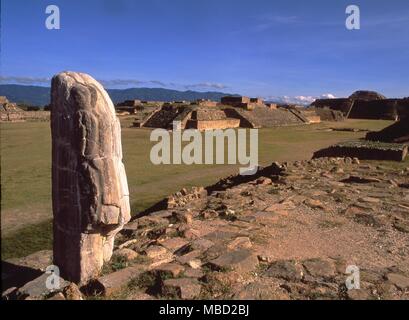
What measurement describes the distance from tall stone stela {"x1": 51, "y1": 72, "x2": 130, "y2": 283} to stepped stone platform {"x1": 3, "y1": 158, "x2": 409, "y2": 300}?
366 mm

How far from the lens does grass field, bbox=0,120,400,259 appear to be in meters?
7.75

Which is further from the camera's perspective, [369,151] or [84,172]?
[369,151]

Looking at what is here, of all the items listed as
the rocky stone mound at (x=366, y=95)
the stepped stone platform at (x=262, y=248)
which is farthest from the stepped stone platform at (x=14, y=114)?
the rocky stone mound at (x=366, y=95)

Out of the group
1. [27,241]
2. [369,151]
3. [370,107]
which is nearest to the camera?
[27,241]

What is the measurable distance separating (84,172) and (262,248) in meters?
2.60

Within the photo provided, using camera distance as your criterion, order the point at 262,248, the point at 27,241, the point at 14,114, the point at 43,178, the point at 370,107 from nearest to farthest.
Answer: the point at 262,248
the point at 27,241
the point at 43,178
the point at 14,114
the point at 370,107

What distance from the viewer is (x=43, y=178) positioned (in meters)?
12.3

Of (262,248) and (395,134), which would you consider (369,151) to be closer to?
(395,134)

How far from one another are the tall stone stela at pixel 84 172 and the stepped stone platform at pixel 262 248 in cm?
37

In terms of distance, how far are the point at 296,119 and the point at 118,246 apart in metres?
37.3

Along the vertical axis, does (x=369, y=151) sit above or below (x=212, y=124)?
below

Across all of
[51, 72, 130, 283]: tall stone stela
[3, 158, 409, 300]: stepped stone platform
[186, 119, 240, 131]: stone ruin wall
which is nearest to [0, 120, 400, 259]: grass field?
[3, 158, 409, 300]: stepped stone platform

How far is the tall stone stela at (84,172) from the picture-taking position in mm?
4109

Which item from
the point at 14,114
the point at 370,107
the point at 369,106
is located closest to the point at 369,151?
the point at 14,114
